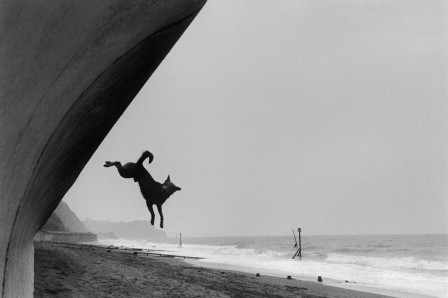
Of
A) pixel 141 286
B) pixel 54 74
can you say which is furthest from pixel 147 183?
pixel 141 286

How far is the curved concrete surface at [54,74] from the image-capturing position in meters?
1.07

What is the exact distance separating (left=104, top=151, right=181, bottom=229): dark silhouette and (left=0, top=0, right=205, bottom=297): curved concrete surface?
766mm

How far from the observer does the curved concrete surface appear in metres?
1.07

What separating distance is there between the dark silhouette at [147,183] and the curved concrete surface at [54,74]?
0.77 metres

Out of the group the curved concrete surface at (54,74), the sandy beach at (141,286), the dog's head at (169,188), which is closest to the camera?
the curved concrete surface at (54,74)

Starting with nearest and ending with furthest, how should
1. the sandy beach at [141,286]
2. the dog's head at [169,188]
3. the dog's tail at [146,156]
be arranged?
the dog's tail at [146,156] < the dog's head at [169,188] < the sandy beach at [141,286]

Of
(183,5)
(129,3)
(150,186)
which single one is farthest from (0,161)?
(150,186)

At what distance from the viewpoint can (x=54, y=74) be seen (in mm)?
1093

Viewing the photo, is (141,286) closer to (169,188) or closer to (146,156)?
(169,188)

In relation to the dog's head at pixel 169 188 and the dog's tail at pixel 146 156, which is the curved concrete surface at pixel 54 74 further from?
the dog's head at pixel 169 188

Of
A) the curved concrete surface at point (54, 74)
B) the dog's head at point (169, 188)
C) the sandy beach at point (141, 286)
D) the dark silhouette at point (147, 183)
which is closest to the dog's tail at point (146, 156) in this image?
the dark silhouette at point (147, 183)

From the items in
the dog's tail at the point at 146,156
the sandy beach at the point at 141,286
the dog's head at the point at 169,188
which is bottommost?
the sandy beach at the point at 141,286

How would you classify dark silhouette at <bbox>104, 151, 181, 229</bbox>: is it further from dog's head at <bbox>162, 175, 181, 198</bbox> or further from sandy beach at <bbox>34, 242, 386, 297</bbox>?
sandy beach at <bbox>34, 242, 386, 297</bbox>

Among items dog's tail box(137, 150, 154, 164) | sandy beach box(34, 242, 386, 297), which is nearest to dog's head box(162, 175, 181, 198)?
dog's tail box(137, 150, 154, 164)
